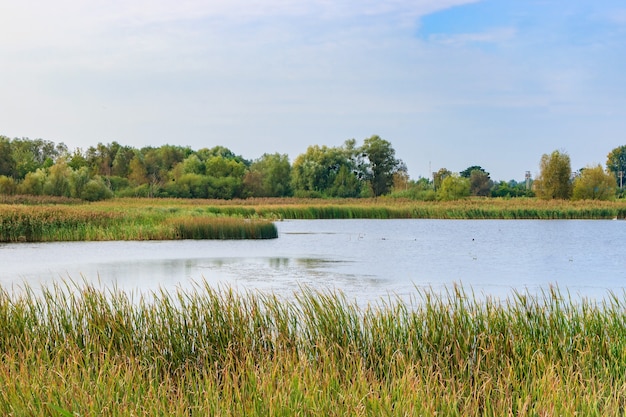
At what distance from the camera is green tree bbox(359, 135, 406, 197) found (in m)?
62.4

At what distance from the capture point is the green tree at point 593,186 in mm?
47325

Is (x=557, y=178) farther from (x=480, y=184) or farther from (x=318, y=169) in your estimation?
(x=480, y=184)

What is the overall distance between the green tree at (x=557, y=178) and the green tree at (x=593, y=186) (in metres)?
0.65

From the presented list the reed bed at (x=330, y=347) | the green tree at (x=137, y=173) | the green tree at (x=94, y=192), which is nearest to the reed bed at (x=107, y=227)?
the reed bed at (x=330, y=347)

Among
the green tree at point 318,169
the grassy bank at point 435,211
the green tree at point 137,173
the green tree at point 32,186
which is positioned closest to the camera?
the grassy bank at point 435,211

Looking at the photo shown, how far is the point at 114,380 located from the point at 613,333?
397 centimetres

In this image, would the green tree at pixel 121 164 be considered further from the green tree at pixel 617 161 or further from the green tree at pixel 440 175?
the green tree at pixel 617 161

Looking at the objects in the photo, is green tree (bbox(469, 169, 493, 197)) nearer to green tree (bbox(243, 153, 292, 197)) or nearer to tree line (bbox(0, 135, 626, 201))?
tree line (bbox(0, 135, 626, 201))

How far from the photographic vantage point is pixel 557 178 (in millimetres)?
47688

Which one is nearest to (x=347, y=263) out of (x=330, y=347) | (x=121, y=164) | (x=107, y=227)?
(x=107, y=227)

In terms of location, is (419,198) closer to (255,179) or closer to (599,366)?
(255,179)

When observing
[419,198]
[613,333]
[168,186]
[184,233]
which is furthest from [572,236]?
[168,186]

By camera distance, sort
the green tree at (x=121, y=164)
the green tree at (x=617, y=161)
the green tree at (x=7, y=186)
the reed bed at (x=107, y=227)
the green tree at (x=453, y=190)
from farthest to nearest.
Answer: the green tree at (x=617, y=161)
the green tree at (x=121, y=164)
the green tree at (x=453, y=190)
the green tree at (x=7, y=186)
the reed bed at (x=107, y=227)

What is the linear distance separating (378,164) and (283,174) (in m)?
8.38
